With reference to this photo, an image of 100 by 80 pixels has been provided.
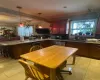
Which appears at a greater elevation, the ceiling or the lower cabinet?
the ceiling

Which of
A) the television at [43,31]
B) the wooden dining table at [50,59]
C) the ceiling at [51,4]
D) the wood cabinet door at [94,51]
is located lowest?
the wood cabinet door at [94,51]

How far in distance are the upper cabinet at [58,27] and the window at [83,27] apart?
20.6 inches

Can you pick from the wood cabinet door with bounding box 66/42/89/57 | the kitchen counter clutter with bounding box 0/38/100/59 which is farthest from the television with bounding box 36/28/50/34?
the wood cabinet door with bounding box 66/42/89/57

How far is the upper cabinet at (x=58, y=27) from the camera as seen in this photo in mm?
4957

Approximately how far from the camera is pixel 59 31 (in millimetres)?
5141

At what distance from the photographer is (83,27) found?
456 centimetres

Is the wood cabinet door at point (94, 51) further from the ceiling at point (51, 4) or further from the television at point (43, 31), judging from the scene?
the television at point (43, 31)

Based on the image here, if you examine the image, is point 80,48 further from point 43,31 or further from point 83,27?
point 43,31

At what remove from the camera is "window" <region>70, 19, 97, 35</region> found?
4.23 metres

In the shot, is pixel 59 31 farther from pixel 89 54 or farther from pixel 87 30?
pixel 89 54

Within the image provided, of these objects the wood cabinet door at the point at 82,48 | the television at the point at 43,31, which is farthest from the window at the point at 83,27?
the television at the point at 43,31

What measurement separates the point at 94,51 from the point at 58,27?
2.60 meters

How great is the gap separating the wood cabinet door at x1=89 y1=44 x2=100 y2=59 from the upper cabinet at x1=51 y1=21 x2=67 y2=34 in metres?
1.94

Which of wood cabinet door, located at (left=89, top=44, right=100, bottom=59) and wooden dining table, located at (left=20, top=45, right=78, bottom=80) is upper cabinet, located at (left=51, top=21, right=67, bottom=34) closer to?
wood cabinet door, located at (left=89, top=44, right=100, bottom=59)
